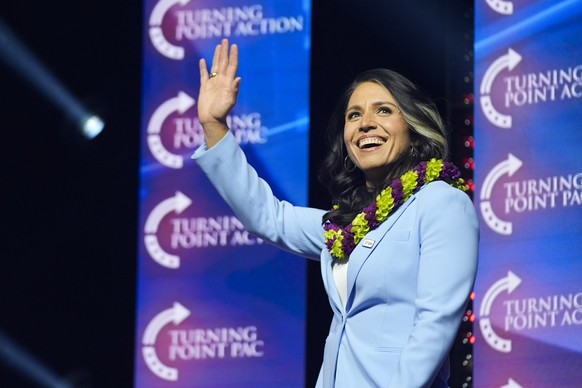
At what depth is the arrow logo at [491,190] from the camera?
4.36 meters

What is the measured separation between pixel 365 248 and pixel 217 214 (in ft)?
8.46

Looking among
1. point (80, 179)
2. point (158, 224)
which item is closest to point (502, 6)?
point (158, 224)

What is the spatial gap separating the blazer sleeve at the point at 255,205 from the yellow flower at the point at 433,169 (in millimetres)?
310

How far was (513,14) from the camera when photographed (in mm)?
4508

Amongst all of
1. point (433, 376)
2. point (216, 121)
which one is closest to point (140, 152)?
point (216, 121)

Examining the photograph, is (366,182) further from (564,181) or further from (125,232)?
(125,232)

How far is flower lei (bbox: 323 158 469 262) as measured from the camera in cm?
244

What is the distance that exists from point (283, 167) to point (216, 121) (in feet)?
7.42

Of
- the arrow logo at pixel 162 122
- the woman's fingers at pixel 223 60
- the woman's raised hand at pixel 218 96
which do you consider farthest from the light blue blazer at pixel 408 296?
the arrow logo at pixel 162 122

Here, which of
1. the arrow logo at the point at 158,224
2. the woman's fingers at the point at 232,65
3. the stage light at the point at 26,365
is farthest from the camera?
the stage light at the point at 26,365

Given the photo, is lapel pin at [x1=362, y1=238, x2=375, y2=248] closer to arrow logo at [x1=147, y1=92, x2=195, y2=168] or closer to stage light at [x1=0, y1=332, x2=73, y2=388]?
arrow logo at [x1=147, y1=92, x2=195, y2=168]

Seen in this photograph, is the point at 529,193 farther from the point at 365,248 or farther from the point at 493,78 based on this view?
the point at 365,248

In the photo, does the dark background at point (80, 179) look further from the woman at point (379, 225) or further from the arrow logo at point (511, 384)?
the woman at point (379, 225)

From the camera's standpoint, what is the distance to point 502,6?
4535mm
